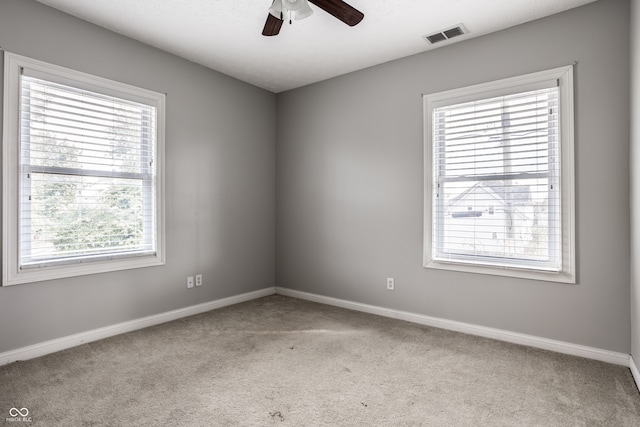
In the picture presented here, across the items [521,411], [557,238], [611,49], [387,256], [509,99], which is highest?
[611,49]

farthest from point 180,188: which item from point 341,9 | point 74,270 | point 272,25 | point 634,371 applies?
point 634,371

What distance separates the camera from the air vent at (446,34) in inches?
121

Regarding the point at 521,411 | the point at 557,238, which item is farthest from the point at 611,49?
the point at 521,411

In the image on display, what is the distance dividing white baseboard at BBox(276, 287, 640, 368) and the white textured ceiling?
261cm

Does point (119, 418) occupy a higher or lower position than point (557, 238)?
lower

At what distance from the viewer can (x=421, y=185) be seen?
11.6ft

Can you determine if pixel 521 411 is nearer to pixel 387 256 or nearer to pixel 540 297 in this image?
pixel 540 297

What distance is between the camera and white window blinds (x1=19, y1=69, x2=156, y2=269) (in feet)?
8.89

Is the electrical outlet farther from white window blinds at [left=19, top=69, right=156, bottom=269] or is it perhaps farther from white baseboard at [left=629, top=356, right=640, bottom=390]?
white window blinds at [left=19, top=69, right=156, bottom=269]

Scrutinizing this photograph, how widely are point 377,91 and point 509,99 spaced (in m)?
1.32

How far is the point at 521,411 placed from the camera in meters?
2.03

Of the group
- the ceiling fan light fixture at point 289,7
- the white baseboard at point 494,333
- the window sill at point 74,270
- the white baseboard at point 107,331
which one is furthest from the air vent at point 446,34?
the white baseboard at point 107,331

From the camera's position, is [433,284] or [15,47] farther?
[433,284]

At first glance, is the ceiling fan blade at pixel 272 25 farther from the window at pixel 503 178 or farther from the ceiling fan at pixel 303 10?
the window at pixel 503 178
